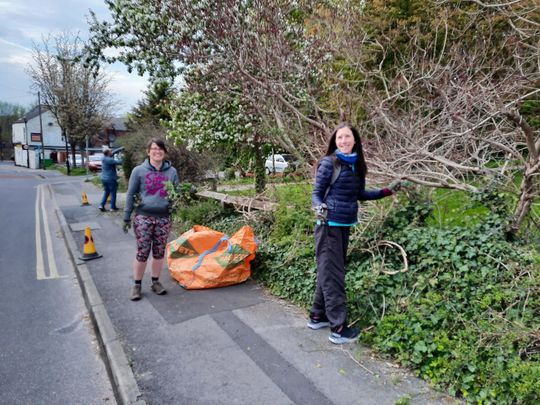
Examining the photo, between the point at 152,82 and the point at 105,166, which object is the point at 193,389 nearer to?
the point at 152,82

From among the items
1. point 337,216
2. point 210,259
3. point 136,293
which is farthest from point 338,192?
point 136,293

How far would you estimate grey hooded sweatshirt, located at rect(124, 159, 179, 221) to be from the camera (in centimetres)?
457

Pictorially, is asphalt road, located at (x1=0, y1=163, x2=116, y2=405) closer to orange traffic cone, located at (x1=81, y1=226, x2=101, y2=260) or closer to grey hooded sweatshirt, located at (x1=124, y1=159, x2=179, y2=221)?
orange traffic cone, located at (x1=81, y1=226, x2=101, y2=260)

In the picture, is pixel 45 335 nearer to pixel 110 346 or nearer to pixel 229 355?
pixel 110 346

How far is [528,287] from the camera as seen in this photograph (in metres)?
3.19

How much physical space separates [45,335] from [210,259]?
77.9 inches

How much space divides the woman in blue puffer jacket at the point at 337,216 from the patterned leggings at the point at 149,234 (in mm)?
1999

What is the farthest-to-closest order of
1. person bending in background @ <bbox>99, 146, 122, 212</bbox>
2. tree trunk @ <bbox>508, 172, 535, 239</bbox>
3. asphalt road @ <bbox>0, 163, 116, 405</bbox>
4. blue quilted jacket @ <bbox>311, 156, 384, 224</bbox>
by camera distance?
person bending in background @ <bbox>99, 146, 122, 212</bbox> → tree trunk @ <bbox>508, 172, 535, 239</bbox> → blue quilted jacket @ <bbox>311, 156, 384, 224</bbox> → asphalt road @ <bbox>0, 163, 116, 405</bbox>

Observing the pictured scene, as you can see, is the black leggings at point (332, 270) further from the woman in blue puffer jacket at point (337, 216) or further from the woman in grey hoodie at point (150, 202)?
the woman in grey hoodie at point (150, 202)

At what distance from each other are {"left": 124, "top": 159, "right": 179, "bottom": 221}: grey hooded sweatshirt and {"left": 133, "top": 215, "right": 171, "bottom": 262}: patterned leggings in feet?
0.25

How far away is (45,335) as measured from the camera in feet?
13.7

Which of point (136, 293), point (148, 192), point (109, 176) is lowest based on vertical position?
point (136, 293)

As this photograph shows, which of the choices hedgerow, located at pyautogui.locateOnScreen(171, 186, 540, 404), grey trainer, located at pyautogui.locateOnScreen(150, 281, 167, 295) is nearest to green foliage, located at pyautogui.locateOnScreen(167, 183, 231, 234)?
grey trainer, located at pyautogui.locateOnScreen(150, 281, 167, 295)

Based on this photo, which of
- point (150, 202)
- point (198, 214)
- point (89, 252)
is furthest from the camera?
point (198, 214)
